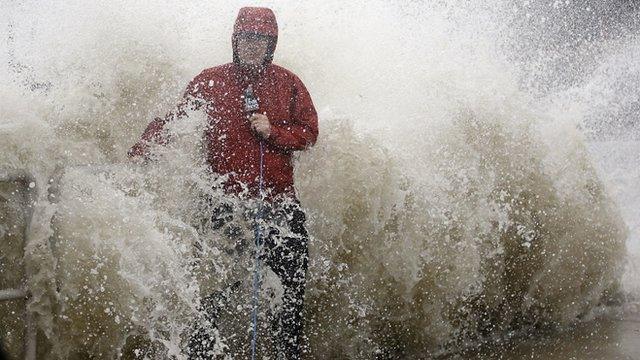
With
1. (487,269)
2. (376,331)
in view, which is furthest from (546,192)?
(376,331)

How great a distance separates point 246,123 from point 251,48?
390 millimetres

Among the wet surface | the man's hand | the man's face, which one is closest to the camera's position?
the man's hand

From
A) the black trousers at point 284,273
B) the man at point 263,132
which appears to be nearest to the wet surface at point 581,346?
the black trousers at point 284,273

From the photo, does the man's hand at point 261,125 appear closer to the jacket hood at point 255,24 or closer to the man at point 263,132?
the man at point 263,132

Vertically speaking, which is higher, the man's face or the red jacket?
the man's face

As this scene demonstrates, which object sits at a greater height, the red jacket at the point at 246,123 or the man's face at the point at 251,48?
the man's face at the point at 251,48

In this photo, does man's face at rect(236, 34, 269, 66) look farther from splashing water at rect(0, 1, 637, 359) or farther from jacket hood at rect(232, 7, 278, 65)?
splashing water at rect(0, 1, 637, 359)

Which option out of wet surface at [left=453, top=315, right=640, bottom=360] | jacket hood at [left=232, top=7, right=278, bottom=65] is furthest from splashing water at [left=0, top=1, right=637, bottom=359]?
jacket hood at [left=232, top=7, right=278, bottom=65]

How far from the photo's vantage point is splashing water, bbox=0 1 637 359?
11.3 ft

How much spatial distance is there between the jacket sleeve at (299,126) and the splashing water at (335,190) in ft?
1.40

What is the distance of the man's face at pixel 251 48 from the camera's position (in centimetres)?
347

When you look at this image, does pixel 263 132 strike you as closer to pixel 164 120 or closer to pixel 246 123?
pixel 246 123

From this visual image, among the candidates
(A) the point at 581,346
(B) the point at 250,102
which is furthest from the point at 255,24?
(A) the point at 581,346

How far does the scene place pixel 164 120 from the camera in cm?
342
